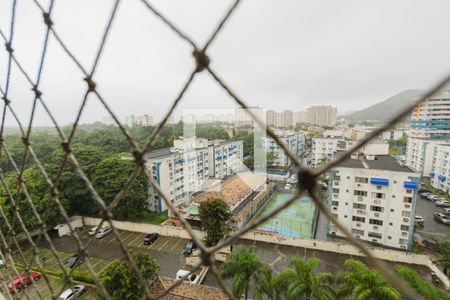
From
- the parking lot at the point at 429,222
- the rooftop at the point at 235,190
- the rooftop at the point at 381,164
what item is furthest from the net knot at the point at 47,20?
the parking lot at the point at 429,222

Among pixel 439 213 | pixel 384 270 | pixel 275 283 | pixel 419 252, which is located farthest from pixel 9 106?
pixel 439 213

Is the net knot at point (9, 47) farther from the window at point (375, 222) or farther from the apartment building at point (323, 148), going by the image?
the apartment building at point (323, 148)

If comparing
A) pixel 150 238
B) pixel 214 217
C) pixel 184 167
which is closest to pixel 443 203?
pixel 214 217

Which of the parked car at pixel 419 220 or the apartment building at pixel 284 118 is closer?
the parked car at pixel 419 220

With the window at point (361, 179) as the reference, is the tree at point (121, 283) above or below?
below

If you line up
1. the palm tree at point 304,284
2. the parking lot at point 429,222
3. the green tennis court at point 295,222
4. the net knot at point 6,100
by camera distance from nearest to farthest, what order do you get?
the net knot at point 6,100, the palm tree at point 304,284, the green tennis court at point 295,222, the parking lot at point 429,222

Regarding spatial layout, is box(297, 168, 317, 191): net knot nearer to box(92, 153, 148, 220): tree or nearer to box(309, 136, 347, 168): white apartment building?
box(92, 153, 148, 220): tree

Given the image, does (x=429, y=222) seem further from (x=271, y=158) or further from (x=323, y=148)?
(x=271, y=158)
